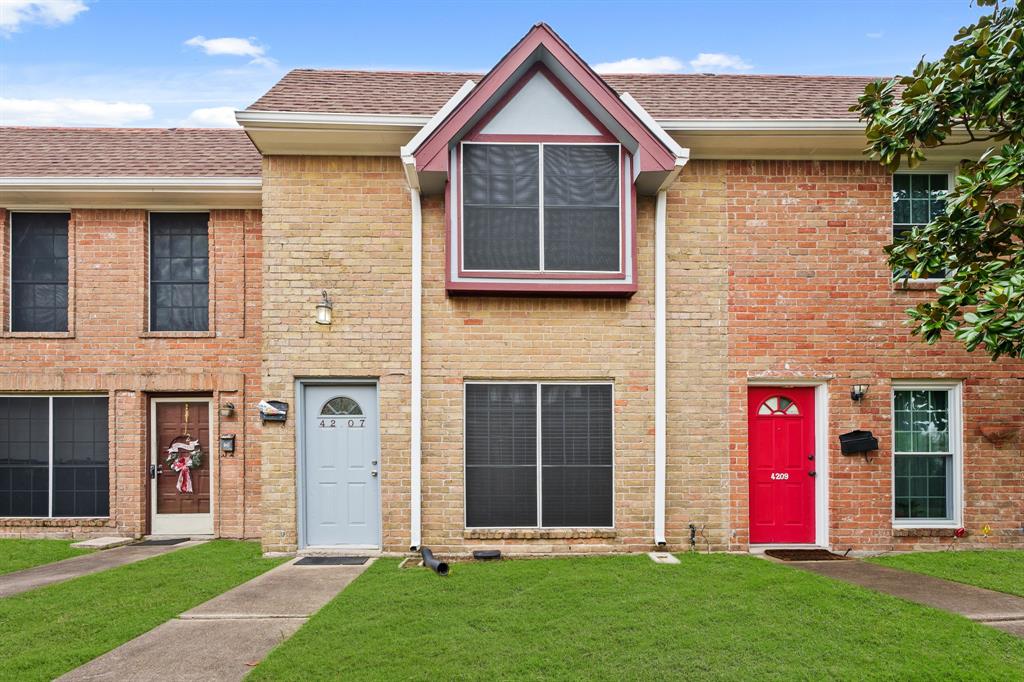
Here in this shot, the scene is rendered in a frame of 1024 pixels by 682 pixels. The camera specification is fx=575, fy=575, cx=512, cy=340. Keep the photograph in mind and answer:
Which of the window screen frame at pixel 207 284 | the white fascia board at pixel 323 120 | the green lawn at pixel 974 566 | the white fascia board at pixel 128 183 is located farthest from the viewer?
the window screen frame at pixel 207 284

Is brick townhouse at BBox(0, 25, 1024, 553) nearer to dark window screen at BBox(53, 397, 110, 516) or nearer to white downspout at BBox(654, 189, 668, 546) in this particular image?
white downspout at BBox(654, 189, 668, 546)

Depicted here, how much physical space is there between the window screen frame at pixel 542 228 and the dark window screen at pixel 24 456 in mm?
7195

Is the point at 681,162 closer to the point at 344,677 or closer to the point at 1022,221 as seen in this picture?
the point at 1022,221

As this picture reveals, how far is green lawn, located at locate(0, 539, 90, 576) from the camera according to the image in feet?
24.3

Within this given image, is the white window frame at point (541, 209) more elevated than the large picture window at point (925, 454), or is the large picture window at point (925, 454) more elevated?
the white window frame at point (541, 209)

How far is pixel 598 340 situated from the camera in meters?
7.59

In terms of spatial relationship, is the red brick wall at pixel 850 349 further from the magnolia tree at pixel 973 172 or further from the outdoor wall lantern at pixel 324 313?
the outdoor wall lantern at pixel 324 313

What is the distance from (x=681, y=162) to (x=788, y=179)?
74.5 inches

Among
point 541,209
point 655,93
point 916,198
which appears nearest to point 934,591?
point 916,198

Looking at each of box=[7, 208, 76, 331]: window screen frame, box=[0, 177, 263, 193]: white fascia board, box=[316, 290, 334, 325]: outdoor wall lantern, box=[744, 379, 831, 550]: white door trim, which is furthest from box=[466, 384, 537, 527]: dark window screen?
box=[7, 208, 76, 331]: window screen frame

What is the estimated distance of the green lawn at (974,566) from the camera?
6234 mm

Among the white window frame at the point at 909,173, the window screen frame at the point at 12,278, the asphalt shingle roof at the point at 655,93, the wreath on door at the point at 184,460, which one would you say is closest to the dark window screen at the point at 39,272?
the window screen frame at the point at 12,278

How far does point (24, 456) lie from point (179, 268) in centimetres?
375

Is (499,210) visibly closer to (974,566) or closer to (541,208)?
(541,208)
